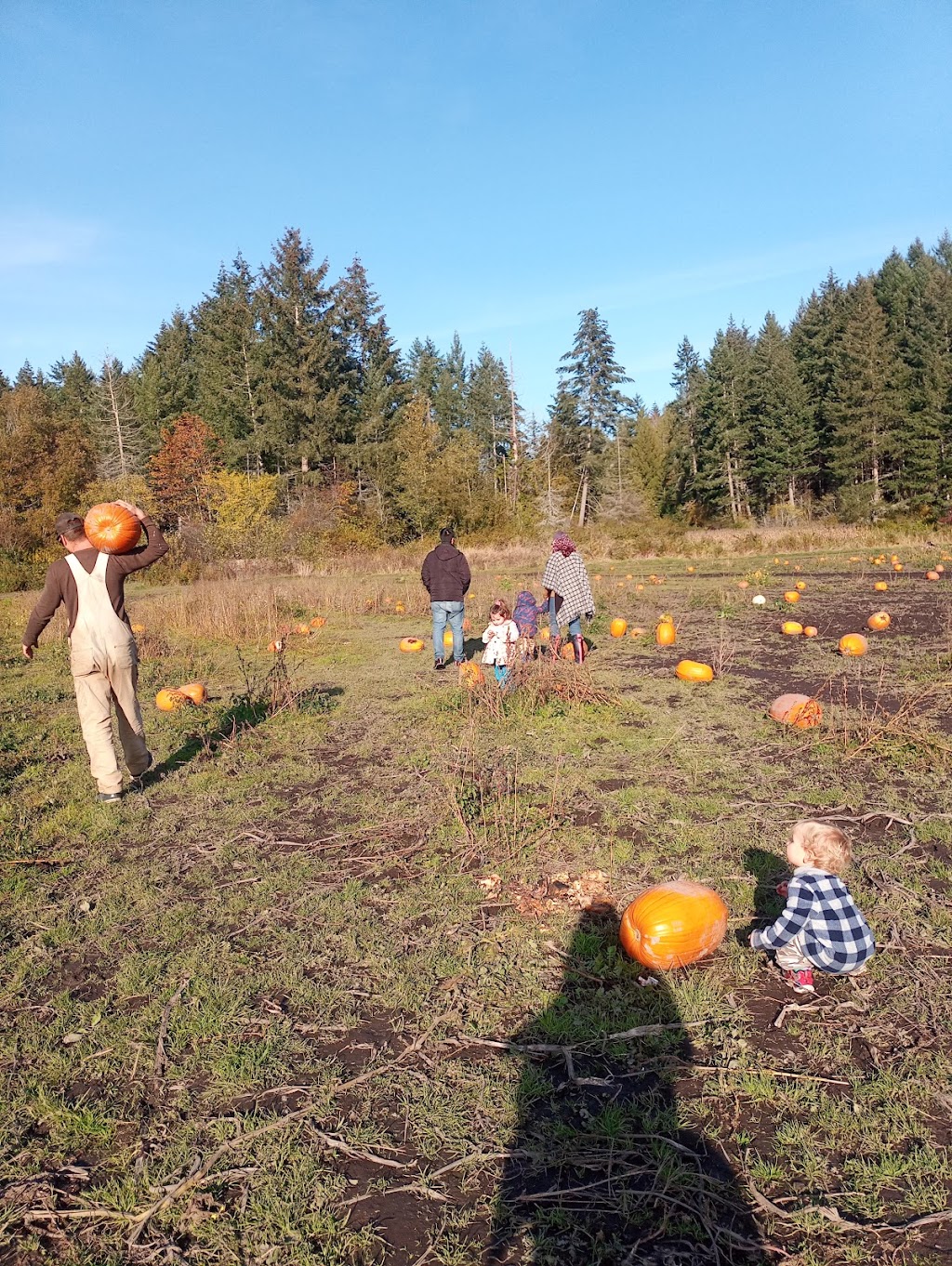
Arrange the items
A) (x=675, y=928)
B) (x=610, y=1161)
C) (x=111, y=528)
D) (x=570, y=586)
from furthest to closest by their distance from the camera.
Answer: (x=570, y=586)
(x=111, y=528)
(x=675, y=928)
(x=610, y=1161)

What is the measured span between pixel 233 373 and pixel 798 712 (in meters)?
46.2

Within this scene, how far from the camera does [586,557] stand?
29.4 m

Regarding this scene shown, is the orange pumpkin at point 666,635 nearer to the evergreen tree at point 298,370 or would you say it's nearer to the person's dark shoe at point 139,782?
the person's dark shoe at point 139,782

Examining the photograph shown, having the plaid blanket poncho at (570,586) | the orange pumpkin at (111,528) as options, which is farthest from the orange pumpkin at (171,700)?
the plaid blanket poncho at (570,586)

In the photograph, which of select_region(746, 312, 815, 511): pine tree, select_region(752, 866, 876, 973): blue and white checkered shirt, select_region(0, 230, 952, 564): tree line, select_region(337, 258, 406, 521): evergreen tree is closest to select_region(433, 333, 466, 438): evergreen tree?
select_region(0, 230, 952, 564): tree line

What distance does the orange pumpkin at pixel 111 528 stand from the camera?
18.9ft

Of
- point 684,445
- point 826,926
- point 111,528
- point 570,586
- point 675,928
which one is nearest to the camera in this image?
point 826,926

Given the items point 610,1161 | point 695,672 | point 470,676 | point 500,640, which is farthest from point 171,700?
point 610,1161

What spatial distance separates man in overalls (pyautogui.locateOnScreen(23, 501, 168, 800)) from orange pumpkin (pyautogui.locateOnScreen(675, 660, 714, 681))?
19.0 feet

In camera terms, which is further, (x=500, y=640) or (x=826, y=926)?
(x=500, y=640)

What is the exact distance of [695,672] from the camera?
28.8 feet

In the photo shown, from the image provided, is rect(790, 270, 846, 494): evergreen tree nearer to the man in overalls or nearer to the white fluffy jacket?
the white fluffy jacket

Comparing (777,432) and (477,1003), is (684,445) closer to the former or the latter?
(777,432)

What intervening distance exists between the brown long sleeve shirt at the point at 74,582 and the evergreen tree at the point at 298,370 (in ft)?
120
